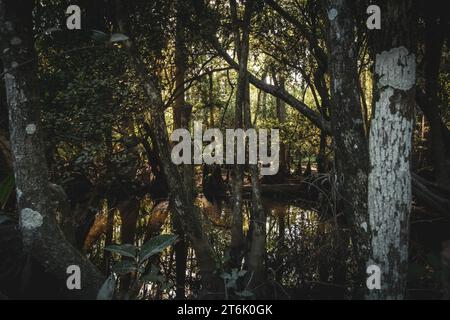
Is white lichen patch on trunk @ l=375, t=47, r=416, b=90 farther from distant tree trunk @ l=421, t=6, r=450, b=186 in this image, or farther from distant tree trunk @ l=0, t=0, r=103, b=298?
distant tree trunk @ l=421, t=6, r=450, b=186

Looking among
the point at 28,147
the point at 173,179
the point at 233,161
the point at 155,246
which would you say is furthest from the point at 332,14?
the point at 233,161

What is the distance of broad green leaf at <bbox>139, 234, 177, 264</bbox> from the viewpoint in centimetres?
344

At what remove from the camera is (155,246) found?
139 inches

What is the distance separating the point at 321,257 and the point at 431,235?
285cm

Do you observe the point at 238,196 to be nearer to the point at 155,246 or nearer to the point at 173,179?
the point at 173,179

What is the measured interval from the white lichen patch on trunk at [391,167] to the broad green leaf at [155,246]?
5.69 ft

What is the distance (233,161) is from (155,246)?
2844 mm

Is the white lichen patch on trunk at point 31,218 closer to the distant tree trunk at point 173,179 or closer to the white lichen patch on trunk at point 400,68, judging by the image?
the distant tree trunk at point 173,179

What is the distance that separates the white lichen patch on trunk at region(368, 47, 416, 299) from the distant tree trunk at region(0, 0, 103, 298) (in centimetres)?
265

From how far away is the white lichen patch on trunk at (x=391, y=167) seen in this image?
112 inches

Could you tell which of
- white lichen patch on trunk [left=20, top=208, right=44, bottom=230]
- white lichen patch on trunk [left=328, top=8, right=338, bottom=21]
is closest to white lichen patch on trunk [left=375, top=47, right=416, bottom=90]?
white lichen patch on trunk [left=328, top=8, right=338, bottom=21]
